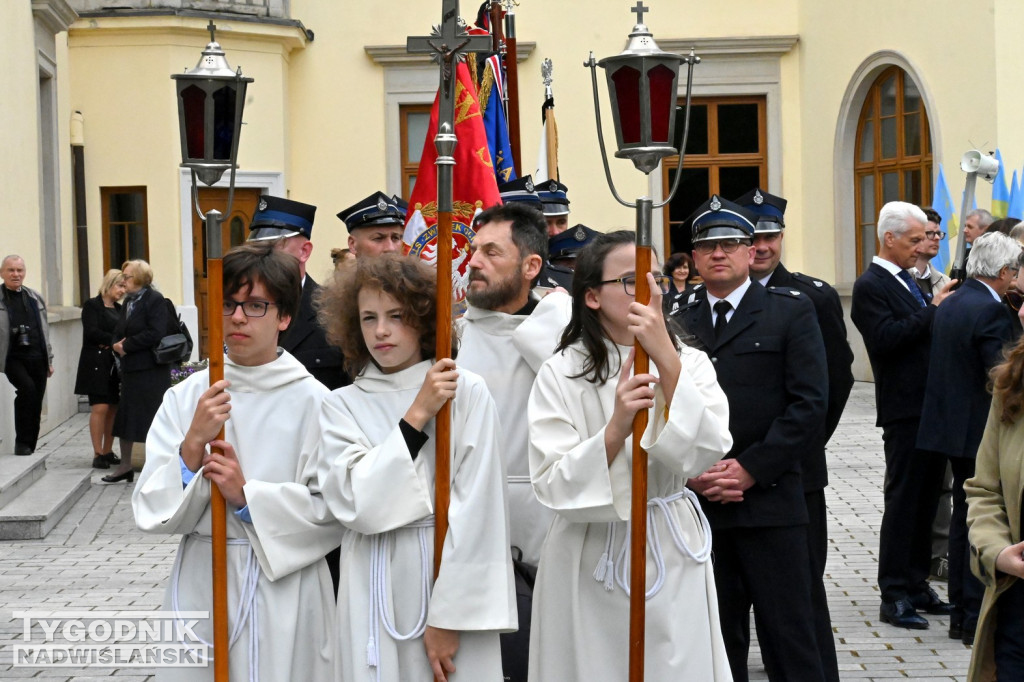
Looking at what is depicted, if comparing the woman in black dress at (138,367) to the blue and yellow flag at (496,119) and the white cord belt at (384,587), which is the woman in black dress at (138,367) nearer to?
the blue and yellow flag at (496,119)

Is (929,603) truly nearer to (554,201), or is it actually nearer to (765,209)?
(765,209)

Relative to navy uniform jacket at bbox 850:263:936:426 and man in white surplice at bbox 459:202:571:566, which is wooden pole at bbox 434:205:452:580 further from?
navy uniform jacket at bbox 850:263:936:426

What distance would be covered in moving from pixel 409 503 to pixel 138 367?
8034 mm

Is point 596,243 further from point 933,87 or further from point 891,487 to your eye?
point 933,87

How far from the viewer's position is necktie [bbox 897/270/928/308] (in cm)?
675

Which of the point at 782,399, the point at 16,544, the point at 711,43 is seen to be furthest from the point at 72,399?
the point at 782,399

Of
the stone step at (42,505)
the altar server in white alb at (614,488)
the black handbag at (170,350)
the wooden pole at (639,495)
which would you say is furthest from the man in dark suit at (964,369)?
the black handbag at (170,350)

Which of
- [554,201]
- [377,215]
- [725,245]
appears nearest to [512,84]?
[554,201]

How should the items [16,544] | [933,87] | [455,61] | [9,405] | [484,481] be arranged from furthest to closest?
[933,87] → [9,405] → [16,544] → [455,61] → [484,481]

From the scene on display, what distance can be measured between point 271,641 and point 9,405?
905 centimetres

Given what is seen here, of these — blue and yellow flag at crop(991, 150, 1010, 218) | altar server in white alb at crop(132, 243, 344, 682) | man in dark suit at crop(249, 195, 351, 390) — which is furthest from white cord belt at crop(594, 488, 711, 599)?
blue and yellow flag at crop(991, 150, 1010, 218)

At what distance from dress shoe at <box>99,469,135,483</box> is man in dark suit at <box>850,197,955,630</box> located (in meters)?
6.69

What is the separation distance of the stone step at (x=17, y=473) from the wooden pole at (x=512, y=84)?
14.9ft

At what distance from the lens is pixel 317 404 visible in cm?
367
